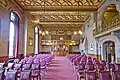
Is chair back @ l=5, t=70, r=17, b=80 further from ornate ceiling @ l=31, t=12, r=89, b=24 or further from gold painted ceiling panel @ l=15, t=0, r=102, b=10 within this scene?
ornate ceiling @ l=31, t=12, r=89, b=24

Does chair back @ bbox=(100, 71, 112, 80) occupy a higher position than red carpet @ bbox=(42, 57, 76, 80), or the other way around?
chair back @ bbox=(100, 71, 112, 80)

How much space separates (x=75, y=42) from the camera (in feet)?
106

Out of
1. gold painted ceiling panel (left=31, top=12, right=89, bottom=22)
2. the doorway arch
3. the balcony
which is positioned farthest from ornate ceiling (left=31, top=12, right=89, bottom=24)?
the balcony

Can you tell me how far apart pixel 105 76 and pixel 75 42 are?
2780 centimetres

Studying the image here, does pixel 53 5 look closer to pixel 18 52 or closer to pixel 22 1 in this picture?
pixel 22 1

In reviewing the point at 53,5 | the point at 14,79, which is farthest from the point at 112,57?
the point at 14,79

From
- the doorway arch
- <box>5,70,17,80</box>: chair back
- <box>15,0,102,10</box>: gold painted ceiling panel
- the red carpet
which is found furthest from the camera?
<box>15,0,102,10</box>: gold painted ceiling panel

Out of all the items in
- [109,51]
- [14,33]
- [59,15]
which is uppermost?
[59,15]

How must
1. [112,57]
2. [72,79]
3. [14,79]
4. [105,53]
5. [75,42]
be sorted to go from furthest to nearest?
[75,42]
[105,53]
[112,57]
[72,79]
[14,79]

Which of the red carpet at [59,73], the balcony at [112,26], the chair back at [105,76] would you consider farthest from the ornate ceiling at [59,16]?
the chair back at [105,76]

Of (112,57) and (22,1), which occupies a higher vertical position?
(22,1)

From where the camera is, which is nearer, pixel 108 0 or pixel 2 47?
pixel 2 47

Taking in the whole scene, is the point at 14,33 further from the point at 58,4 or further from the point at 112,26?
the point at 112,26

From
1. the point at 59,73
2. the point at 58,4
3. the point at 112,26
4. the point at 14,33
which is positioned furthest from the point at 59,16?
the point at 59,73
